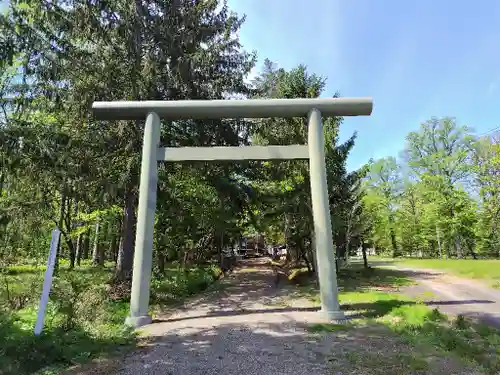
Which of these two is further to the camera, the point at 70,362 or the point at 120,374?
the point at 70,362

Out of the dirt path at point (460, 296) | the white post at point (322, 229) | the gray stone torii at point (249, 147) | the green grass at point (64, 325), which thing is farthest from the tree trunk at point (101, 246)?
the dirt path at point (460, 296)

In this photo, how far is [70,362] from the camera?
4.53 m

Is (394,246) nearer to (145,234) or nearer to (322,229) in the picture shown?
(322,229)

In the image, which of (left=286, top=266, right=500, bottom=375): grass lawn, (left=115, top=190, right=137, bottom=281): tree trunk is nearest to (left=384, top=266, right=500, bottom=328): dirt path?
(left=286, top=266, right=500, bottom=375): grass lawn

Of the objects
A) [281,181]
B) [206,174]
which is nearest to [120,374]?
[206,174]

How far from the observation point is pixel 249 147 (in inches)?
302

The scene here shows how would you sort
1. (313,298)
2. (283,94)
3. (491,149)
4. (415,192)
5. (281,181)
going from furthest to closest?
(415,192) < (491,149) < (283,94) < (281,181) < (313,298)

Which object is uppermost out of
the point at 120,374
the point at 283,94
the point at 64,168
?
the point at 283,94

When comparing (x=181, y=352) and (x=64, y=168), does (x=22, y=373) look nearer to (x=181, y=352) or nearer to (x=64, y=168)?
(x=181, y=352)

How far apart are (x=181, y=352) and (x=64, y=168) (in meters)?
6.43

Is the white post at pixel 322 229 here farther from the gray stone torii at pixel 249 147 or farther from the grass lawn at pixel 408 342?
the grass lawn at pixel 408 342

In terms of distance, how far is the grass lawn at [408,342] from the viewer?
170 inches

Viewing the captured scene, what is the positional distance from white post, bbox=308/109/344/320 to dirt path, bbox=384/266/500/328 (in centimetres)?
276

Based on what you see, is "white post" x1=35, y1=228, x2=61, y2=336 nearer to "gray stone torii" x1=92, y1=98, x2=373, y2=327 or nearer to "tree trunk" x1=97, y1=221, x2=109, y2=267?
"gray stone torii" x1=92, y1=98, x2=373, y2=327
